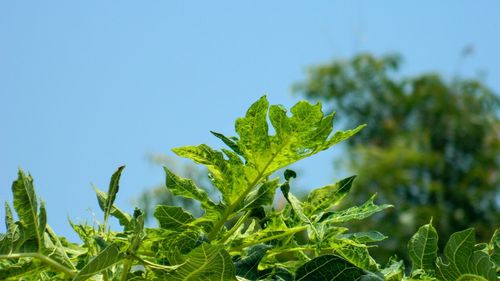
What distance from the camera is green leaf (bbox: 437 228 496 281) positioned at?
63 cm

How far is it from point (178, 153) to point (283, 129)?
8cm

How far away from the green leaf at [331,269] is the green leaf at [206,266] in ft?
0.18

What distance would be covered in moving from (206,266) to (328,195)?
0.53 feet

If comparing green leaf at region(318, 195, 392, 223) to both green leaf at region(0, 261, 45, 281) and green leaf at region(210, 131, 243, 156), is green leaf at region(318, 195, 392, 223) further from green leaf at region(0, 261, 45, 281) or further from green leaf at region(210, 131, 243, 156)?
green leaf at region(0, 261, 45, 281)

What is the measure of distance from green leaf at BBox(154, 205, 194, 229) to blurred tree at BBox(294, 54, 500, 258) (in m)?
10.8

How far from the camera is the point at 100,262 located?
0.54m

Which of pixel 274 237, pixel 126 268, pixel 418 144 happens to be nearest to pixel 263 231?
pixel 274 237

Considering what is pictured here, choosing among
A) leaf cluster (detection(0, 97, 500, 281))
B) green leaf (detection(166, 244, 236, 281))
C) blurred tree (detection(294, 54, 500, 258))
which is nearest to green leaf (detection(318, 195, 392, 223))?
leaf cluster (detection(0, 97, 500, 281))

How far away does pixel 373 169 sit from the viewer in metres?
12.7

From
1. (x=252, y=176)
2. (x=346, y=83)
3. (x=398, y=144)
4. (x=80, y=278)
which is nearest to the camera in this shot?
(x=80, y=278)

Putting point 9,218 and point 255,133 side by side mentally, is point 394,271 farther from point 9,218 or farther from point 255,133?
point 9,218

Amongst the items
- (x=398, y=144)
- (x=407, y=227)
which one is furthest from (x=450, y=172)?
(x=407, y=227)

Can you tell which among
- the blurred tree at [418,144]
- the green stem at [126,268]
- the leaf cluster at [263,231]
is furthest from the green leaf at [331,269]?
the blurred tree at [418,144]

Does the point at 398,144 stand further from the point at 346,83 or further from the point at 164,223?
the point at 164,223
